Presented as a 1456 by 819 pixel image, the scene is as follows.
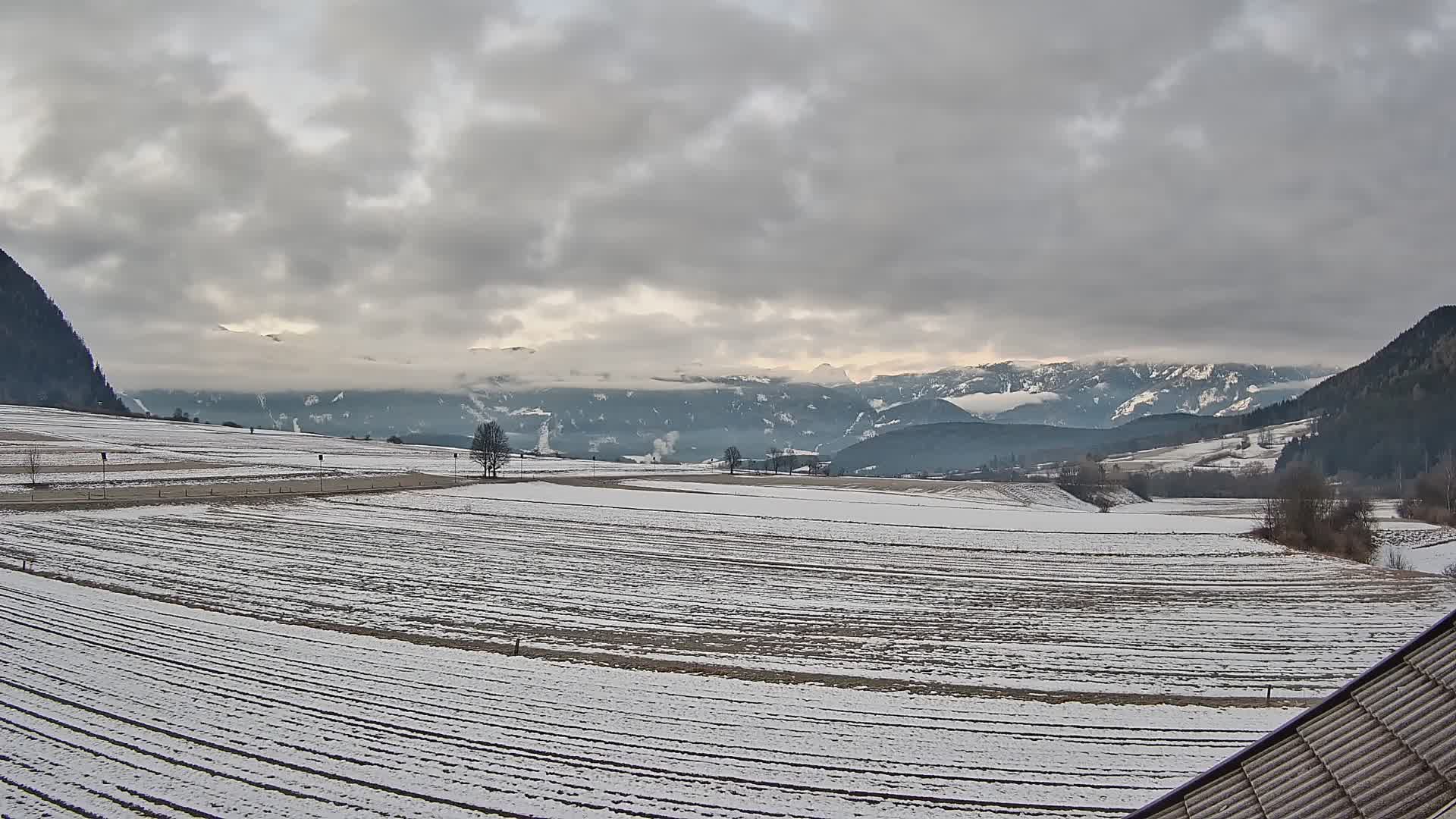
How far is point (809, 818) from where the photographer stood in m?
15.5

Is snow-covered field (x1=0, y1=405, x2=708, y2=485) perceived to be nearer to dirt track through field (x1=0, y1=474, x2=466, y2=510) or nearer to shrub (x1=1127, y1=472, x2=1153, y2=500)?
dirt track through field (x1=0, y1=474, x2=466, y2=510)

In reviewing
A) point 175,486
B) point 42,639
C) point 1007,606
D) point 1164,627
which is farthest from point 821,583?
point 175,486

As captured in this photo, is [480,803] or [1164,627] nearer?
[480,803]

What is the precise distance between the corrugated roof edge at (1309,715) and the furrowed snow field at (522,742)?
23.9 ft

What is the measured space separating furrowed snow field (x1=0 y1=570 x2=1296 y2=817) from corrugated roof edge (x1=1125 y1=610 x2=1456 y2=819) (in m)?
7.29

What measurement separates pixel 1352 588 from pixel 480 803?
46283 millimetres

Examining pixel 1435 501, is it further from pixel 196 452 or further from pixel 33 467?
pixel 196 452

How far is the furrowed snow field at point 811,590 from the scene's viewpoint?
1080 inches

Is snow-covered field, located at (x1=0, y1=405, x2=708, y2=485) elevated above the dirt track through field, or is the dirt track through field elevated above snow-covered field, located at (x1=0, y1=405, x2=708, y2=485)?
snow-covered field, located at (x1=0, y1=405, x2=708, y2=485)

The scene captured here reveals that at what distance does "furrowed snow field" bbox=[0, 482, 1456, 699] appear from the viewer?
27438 mm

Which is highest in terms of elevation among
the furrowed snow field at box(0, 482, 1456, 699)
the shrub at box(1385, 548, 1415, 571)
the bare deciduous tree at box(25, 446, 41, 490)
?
the bare deciduous tree at box(25, 446, 41, 490)

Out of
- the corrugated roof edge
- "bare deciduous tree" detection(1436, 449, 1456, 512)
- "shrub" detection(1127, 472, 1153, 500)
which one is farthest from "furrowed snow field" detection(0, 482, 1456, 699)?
"shrub" detection(1127, 472, 1153, 500)

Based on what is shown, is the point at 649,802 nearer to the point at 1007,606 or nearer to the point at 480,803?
the point at 480,803

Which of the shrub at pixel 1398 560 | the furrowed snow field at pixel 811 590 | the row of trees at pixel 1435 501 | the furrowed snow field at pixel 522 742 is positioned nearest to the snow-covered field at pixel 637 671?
the furrowed snow field at pixel 522 742
